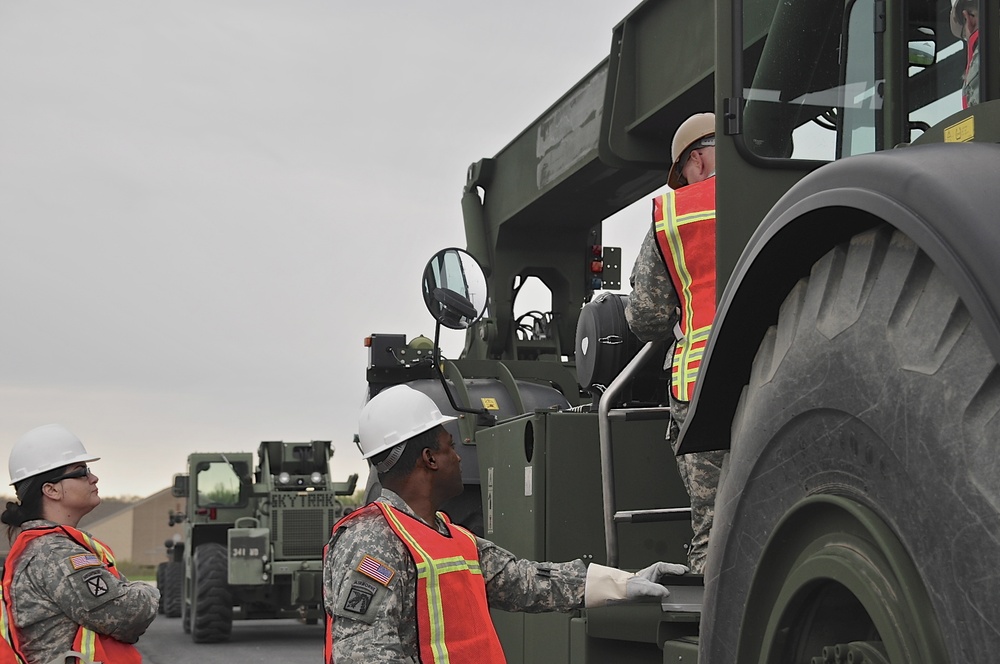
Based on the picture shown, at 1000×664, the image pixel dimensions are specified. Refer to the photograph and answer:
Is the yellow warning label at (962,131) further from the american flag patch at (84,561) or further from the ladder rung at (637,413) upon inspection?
the american flag patch at (84,561)

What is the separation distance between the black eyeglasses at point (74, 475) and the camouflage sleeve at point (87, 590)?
247 mm

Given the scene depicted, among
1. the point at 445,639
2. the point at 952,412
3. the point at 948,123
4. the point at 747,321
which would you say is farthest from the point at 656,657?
the point at 952,412

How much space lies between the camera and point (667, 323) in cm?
433

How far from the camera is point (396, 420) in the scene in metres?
3.85

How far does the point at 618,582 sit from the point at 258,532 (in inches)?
548

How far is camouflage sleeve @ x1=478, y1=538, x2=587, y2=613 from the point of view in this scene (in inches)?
154

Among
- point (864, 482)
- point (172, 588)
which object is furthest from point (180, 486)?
point (864, 482)

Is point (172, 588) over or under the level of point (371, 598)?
under

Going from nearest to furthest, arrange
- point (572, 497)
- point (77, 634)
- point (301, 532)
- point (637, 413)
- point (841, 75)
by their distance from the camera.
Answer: point (841, 75), point (77, 634), point (637, 413), point (572, 497), point (301, 532)

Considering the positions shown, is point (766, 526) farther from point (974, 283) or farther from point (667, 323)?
point (667, 323)

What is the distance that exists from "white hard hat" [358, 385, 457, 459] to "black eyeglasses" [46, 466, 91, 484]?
1.29 m

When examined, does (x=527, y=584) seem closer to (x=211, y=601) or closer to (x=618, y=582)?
(x=618, y=582)

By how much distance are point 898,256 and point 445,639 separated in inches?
75.3

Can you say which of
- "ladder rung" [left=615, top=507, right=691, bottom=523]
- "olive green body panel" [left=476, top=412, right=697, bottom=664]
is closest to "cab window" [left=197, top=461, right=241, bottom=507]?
"olive green body panel" [left=476, top=412, right=697, bottom=664]
